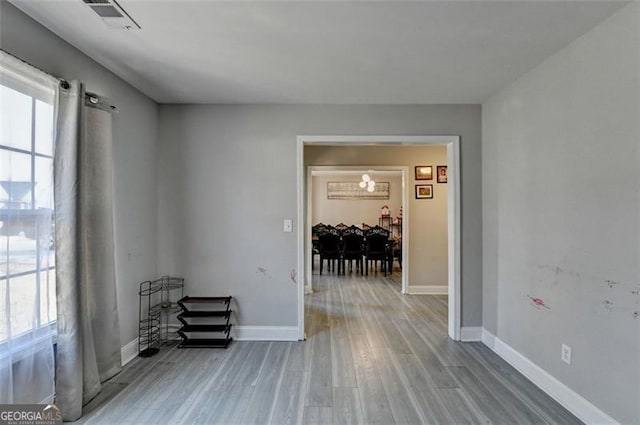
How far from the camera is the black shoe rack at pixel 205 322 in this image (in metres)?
2.93

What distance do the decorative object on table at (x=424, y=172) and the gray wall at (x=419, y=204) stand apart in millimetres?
49

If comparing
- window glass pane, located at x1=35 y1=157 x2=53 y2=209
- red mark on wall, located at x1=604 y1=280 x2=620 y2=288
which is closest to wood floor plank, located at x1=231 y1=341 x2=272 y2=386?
window glass pane, located at x1=35 y1=157 x2=53 y2=209

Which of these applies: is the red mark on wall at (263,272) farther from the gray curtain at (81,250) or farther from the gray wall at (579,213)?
the gray wall at (579,213)

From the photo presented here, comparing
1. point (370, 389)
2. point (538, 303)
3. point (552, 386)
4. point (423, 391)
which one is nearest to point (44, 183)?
point (370, 389)

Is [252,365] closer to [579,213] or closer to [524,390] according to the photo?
[524,390]

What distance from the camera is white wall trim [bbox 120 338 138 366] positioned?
8.29 feet

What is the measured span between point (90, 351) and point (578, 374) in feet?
10.1

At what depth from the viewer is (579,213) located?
1.91m

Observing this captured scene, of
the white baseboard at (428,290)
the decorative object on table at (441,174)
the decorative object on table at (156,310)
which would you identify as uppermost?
the decorative object on table at (441,174)

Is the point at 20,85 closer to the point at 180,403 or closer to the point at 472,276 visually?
the point at 180,403

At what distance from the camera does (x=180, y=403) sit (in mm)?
2014

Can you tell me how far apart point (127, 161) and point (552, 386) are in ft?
12.0

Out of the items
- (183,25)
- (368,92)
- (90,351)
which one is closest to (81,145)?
(183,25)

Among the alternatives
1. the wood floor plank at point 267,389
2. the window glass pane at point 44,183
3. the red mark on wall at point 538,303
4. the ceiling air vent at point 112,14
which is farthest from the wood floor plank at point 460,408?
the ceiling air vent at point 112,14
